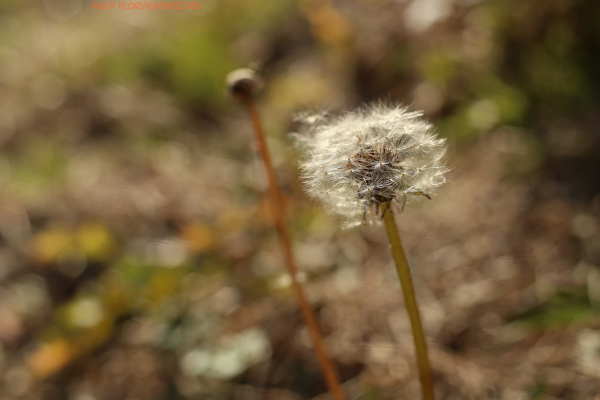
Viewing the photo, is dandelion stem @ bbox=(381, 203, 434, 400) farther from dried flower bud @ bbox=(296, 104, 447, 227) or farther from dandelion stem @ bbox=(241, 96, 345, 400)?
dandelion stem @ bbox=(241, 96, 345, 400)

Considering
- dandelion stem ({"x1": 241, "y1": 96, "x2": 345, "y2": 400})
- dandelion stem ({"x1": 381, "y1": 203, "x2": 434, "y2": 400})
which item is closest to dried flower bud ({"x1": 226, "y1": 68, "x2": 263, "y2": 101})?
dandelion stem ({"x1": 241, "y1": 96, "x2": 345, "y2": 400})


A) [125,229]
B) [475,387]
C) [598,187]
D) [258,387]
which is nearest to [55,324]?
[125,229]

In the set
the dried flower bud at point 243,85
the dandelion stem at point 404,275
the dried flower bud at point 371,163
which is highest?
the dried flower bud at point 243,85

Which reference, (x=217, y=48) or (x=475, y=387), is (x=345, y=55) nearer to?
(x=217, y=48)

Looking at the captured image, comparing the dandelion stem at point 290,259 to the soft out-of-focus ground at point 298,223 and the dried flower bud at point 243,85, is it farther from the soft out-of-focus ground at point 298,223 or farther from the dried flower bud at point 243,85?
the soft out-of-focus ground at point 298,223


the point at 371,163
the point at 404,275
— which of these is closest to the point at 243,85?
the point at 371,163

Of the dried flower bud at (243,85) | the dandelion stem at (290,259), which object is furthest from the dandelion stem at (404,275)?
the dried flower bud at (243,85)
